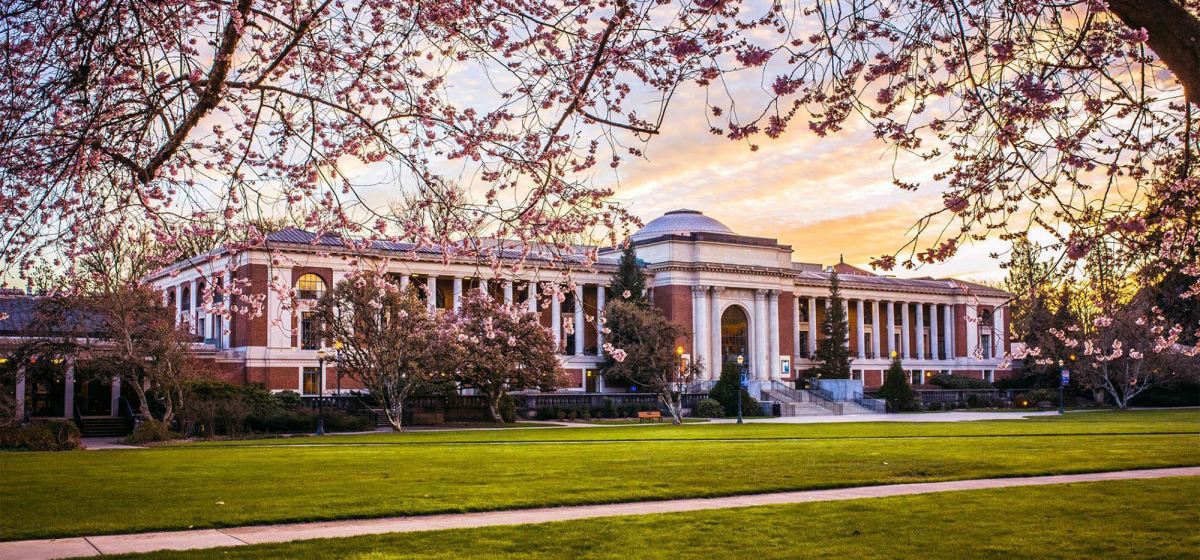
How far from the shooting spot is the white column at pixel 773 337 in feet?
295

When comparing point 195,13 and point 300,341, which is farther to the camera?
point 300,341

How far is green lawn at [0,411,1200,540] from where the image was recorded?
16.7 meters

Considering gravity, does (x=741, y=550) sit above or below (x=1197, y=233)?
below

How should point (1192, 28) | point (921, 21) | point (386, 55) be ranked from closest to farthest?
point (1192, 28), point (921, 21), point (386, 55)

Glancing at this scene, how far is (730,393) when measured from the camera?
217 feet

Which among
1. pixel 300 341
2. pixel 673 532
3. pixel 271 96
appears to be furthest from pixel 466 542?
pixel 300 341

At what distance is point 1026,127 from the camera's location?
32.4 ft

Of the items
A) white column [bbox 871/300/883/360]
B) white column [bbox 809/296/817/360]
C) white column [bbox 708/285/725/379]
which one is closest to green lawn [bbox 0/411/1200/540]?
white column [bbox 708/285/725/379]

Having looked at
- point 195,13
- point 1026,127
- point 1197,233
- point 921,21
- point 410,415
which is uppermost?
point 195,13

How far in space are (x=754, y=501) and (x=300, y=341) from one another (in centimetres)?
5299

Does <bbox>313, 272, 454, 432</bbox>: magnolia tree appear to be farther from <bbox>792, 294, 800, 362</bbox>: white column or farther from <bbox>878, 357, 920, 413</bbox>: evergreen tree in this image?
<bbox>792, 294, 800, 362</bbox>: white column

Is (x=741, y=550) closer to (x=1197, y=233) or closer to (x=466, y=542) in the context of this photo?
(x=466, y=542)

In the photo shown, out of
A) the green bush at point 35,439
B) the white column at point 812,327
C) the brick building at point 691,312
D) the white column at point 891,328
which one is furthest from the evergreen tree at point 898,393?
A: the green bush at point 35,439

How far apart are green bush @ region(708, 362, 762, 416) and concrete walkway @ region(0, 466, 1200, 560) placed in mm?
45313
